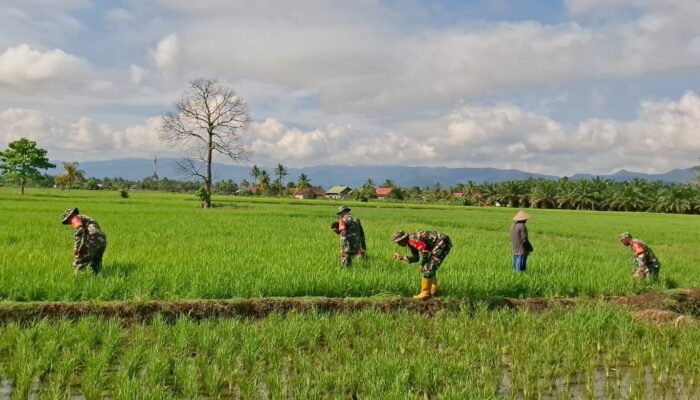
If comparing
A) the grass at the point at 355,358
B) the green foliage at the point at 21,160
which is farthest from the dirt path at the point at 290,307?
the green foliage at the point at 21,160

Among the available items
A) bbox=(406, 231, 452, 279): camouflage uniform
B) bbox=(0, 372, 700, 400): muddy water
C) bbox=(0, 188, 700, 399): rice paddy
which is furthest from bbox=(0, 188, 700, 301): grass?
bbox=(0, 372, 700, 400): muddy water

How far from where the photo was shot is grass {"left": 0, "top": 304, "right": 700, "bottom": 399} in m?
4.05

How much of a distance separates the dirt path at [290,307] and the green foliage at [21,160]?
45.7 meters

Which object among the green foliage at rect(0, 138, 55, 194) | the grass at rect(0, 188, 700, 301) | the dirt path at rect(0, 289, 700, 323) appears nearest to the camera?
the dirt path at rect(0, 289, 700, 323)

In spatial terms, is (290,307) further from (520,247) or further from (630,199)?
(630,199)

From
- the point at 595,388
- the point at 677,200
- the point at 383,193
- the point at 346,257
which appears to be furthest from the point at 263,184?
the point at 595,388

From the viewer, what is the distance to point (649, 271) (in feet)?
29.0

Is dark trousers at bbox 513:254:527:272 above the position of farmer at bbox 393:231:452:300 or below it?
below

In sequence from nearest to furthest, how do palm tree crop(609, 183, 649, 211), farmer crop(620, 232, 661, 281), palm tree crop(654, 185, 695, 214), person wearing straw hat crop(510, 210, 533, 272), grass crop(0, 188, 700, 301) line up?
1. grass crop(0, 188, 700, 301)
2. farmer crop(620, 232, 661, 281)
3. person wearing straw hat crop(510, 210, 533, 272)
4. palm tree crop(654, 185, 695, 214)
5. palm tree crop(609, 183, 649, 211)

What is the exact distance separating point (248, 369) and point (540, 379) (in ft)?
8.05

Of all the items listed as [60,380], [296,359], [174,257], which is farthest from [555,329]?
[174,257]

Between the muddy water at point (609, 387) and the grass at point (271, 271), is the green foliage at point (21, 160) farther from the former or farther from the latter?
the muddy water at point (609, 387)

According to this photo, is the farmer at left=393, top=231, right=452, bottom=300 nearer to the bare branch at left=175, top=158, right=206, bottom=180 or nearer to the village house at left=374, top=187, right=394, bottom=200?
the bare branch at left=175, top=158, right=206, bottom=180

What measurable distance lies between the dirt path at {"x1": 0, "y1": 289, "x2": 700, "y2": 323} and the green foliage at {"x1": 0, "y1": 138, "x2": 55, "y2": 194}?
45.7 m
